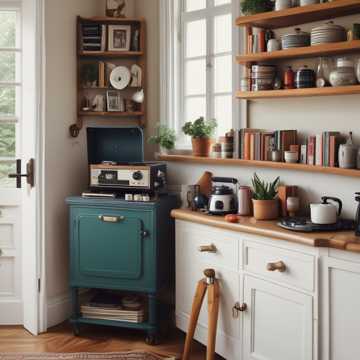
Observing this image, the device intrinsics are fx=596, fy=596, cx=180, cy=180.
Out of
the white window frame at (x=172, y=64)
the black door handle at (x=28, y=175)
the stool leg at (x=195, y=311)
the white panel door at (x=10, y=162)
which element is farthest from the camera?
the white window frame at (x=172, y=64)

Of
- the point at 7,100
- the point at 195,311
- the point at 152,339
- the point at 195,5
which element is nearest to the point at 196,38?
the point at 195,5

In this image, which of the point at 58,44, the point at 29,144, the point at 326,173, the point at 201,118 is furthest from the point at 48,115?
the point at 326,173

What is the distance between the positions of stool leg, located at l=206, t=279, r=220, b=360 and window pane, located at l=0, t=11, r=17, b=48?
220 cm

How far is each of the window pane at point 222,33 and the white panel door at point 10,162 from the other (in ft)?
4.48

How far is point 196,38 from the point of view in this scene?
4.23 metres

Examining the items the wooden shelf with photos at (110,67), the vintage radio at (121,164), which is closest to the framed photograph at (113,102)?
the wooden shelf with photos at (110,67)

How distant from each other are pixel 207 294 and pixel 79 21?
2141 millimetres

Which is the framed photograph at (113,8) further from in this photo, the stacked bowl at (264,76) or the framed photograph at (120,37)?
the stacked bowl at (264,76)

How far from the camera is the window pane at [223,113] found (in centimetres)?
401

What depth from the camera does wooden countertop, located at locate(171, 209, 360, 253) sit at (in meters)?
2.70

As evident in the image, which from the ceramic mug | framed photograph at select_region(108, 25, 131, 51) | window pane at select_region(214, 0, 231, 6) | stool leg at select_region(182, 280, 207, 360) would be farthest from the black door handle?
the ceramic mug

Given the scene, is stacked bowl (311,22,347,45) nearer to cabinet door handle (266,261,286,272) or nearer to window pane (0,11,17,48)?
cabinet door handle (266,261,286,272)

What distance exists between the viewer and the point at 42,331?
4098mm

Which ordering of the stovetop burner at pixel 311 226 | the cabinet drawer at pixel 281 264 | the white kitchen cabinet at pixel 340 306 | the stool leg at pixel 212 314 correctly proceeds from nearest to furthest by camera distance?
1. the white kitchen cabinet at pixel 340 306
2. the cabinet drawer at pixel 281 264
3. the stovetop burner at pixel 311 226
4. the stool leg at pixel 212 314
